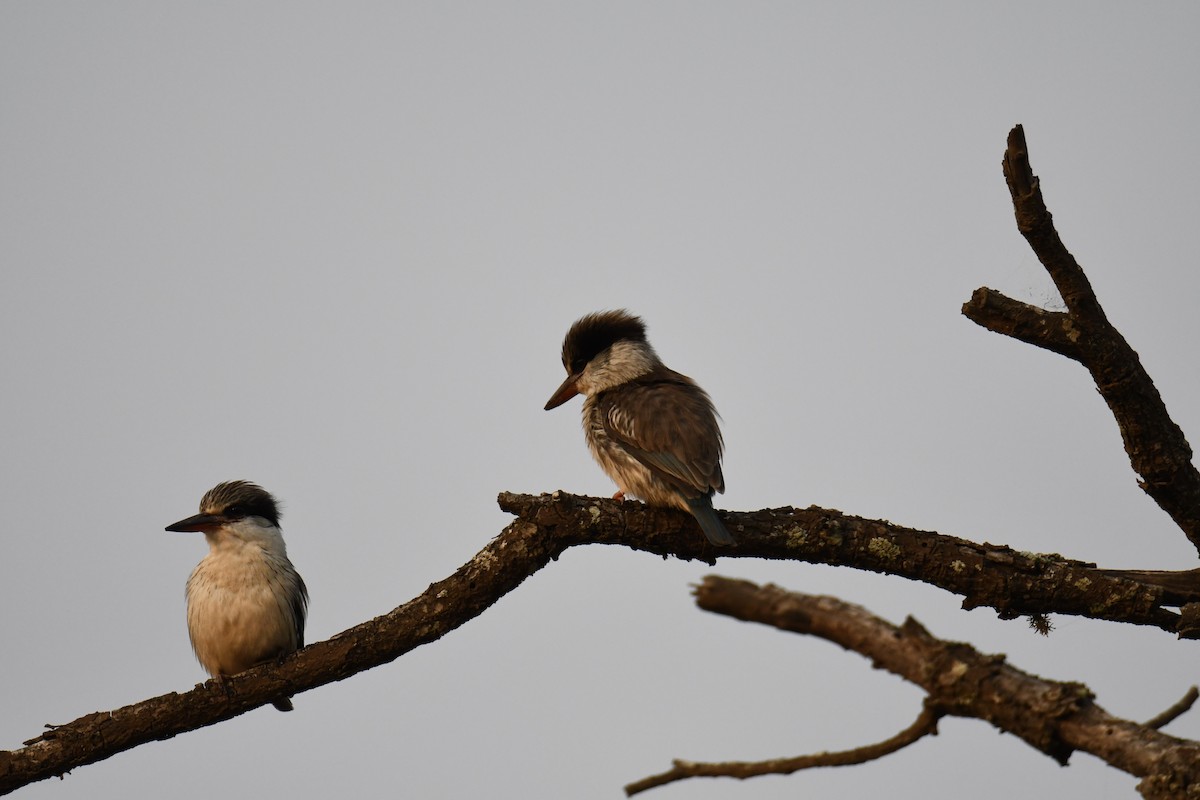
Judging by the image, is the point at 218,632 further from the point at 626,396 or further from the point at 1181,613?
the point at 1181,613

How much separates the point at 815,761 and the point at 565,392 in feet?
15.4

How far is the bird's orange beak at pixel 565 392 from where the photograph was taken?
23.5ft

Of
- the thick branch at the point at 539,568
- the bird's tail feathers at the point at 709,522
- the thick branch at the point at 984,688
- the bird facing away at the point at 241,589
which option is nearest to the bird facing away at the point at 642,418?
the bird's tail feathers at the point at 709,522

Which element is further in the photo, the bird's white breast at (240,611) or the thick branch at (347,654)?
the bird's white breast at (240,611)

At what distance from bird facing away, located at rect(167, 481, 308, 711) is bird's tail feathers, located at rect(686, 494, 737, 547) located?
2351 mm

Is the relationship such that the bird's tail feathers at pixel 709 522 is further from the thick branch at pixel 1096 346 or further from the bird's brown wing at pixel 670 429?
the thick branch at pixel 1096 346

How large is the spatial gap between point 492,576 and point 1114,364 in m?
2.50

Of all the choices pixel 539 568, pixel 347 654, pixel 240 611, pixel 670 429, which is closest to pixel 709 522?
pixel 539 568

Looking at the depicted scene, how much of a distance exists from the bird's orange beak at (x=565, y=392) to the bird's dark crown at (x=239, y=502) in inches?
72.4

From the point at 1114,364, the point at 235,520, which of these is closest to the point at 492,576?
the point at 1114,364

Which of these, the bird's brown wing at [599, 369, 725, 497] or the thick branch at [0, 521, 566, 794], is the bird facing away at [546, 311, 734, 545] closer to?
the bird's brown wing at [599, 369, 725, 497]

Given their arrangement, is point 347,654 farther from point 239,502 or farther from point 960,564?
point 239,502

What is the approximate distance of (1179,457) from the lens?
4.80 m

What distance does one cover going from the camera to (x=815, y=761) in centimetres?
262
